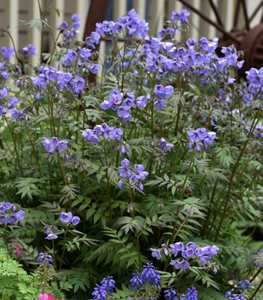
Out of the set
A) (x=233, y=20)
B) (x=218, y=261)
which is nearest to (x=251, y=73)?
(x=218, y=261)

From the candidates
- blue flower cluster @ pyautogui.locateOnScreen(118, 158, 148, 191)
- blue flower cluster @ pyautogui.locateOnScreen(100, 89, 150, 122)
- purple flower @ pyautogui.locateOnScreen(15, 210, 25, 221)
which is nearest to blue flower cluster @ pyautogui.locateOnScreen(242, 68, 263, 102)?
blue flower cluster @ pyautogui.locateOnScreen(100, 89, 150, 122)

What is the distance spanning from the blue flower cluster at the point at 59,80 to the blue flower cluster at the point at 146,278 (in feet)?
2.93

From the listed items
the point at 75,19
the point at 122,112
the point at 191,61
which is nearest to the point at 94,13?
the point at 75,19

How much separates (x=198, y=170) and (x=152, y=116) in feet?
1.12

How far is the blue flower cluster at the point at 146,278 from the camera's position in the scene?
305cm

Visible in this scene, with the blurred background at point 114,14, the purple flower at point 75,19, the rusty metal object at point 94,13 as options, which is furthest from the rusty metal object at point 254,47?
the purple flower at point 75,19

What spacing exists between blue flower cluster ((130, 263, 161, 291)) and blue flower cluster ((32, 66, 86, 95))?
0.89 meters

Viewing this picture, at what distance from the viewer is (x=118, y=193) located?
3.51 meters

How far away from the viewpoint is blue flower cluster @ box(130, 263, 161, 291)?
3051 millimetres

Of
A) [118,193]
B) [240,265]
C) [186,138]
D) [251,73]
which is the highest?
[251,73]

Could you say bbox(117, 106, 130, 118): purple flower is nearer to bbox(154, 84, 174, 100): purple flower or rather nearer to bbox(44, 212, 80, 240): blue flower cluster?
bbox(154, 84, 174, 100): purple flower

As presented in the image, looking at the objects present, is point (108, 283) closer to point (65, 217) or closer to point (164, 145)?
point (65, 217)

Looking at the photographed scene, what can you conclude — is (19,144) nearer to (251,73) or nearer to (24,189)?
(24,189)

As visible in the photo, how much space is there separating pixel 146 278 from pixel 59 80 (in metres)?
0.97
